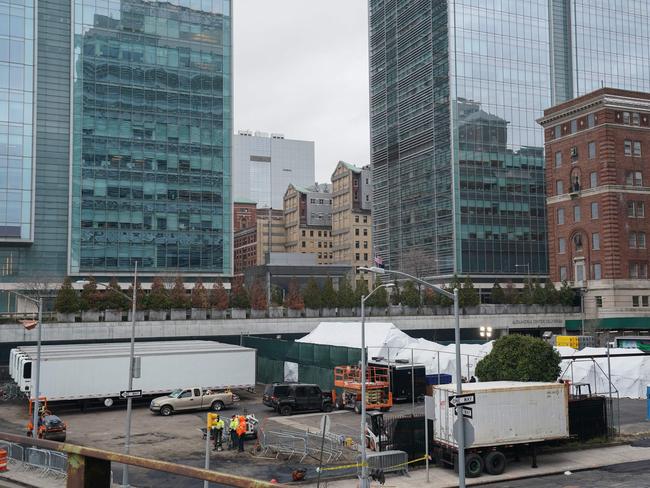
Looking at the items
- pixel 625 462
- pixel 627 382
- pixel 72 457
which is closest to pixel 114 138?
pixel 627 382

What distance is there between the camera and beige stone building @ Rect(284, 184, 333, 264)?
187625mm

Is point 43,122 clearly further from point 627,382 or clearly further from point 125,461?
point 125,461

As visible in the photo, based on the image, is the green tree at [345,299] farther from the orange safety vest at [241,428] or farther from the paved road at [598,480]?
the paved road at [598,480]

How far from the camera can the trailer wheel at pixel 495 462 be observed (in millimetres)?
27062

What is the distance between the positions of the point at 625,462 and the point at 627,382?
21725 millimetres

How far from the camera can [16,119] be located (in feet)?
319

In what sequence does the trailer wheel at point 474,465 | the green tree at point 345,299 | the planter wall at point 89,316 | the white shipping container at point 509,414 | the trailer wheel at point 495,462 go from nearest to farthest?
the trailer wheel at point 474,465, the white shipping container at point 509,414, the trailer wheel at point 495,462, the planter wall at point 89,316, the green tree at point 345,299

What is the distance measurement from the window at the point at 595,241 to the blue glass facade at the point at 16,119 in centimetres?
7656

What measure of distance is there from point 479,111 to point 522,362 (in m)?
91.9

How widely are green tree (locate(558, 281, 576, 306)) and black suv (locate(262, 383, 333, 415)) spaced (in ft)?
192

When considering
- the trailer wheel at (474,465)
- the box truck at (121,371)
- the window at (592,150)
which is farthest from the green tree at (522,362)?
the window at (592,150)

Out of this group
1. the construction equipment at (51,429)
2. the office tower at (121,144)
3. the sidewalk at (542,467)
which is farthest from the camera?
the office tower at (121,144)

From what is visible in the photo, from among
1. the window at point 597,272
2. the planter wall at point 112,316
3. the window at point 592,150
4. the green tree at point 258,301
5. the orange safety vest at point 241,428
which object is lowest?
the orange safety vest at point 241,428

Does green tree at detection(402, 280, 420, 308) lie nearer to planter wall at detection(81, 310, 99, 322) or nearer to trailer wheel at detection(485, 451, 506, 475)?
planter wall at detection(81, 310, 99, 322)
